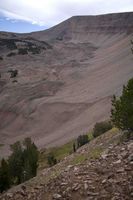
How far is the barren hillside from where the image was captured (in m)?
51.8

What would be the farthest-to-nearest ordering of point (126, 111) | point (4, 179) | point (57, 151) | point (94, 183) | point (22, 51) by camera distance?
point (22, 51)
point (57, 151)
point (4, 179)
point (126, 111)
point (94, 183)

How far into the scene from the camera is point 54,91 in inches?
2785

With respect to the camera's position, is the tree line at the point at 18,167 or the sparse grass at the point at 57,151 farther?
the sparse grass at the point at 57,151

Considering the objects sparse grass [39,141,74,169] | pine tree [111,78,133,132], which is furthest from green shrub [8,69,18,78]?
pine tree [111,78,133,132]

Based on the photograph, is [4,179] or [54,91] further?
[54,91]

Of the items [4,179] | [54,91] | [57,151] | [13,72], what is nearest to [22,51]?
[13,72]

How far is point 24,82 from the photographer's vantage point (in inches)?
3076

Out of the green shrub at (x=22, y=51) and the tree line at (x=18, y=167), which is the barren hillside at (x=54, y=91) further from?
the tree line at (x=18, y=167)

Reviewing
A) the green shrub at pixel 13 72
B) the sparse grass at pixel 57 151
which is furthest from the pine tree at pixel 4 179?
the green shrub at pixel 13 72

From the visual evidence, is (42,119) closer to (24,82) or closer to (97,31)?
(24,82)

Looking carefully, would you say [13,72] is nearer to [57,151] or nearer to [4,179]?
[57,151]

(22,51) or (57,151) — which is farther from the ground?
(22,51)

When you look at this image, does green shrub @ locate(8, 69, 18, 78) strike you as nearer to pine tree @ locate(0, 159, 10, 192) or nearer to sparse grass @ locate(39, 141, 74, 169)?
sparse grass @ locate(39, 141, 74, 169)

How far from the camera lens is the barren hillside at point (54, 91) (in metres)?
51.8
